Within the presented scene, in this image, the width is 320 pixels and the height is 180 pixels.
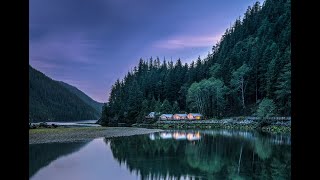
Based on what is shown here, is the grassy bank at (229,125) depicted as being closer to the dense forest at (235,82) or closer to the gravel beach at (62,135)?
the dense forest at (235,82)

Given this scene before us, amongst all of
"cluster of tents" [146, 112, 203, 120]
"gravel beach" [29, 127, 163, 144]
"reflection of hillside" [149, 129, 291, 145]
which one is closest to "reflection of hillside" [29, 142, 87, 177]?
"gravel beach" [29, 127, 163, 144]

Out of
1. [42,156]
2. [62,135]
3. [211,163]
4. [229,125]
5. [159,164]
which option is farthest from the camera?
[229,125]

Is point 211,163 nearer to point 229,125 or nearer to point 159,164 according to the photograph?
point 159,164

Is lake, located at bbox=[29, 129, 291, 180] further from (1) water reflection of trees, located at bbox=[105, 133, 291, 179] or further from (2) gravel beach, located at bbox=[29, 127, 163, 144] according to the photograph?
(2) gravel beach, located at bbox=[29, 127, 163, 144]

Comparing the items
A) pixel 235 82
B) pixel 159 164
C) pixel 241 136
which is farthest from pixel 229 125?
pixel 159 164

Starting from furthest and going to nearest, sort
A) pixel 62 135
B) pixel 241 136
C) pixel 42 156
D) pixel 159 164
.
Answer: pixel 62 135
pixel 241 136
pixel 42 156
pixel 159 164

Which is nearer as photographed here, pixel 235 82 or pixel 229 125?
pixel 229 125

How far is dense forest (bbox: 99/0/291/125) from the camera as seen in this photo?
8994cm

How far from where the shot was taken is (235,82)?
111438 mm
